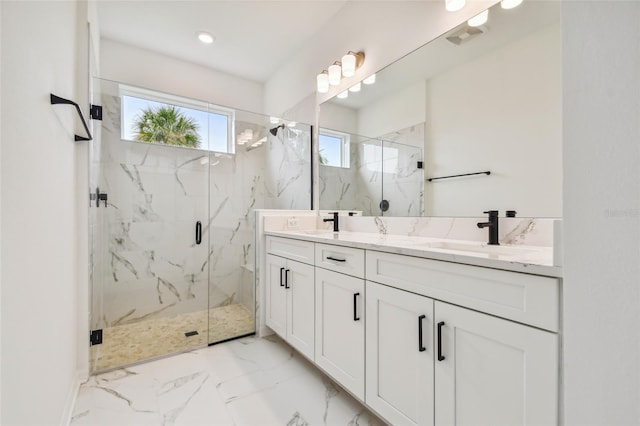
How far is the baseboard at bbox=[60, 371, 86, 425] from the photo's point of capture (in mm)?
1327

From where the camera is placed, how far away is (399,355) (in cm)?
116

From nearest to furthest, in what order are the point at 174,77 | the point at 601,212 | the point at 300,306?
1. the point at 601,212
2. the point at 300,306
3. the point at 174,77

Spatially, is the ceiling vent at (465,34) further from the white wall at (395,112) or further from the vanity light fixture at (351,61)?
the vanity light fixture at (351,61)

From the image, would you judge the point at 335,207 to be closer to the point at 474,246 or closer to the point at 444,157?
the point at 444,157

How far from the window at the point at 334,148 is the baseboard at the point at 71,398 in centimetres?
220

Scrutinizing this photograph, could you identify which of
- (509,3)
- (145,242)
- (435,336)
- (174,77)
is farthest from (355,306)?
(174,77)

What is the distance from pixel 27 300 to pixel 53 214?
0.44 meters

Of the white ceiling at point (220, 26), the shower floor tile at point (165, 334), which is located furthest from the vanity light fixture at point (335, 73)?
the shower floor tile at point (165, 334)

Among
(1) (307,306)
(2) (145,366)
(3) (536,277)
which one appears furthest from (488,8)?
(2) (145,366)

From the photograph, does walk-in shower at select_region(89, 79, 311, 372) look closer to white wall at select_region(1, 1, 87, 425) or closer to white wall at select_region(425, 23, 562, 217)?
white wall at select_region(1, 1, 87, 425)

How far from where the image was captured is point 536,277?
77 centimetres

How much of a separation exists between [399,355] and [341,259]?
1.69 ft

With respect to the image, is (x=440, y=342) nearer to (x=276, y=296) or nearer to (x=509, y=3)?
(x=276, y=296)

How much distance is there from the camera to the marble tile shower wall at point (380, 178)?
1.81m
